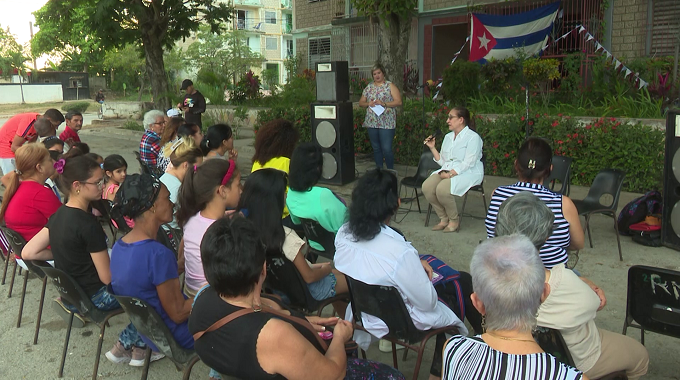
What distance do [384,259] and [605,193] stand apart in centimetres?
328

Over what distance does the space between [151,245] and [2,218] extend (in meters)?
2.09

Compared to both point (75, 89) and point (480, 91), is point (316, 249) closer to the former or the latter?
point (480, 91)

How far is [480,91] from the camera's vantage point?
10.4 m

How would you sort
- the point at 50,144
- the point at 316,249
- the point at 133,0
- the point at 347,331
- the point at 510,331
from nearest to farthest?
the point at 510,331
the point at 347,331
the point at 316,249
the point at 50,144
the point at 133,0

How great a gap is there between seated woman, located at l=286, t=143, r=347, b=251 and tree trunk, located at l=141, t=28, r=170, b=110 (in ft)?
37.3

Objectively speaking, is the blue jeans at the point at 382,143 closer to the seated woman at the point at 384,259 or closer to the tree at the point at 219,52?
the seated woman at the point at 384,259

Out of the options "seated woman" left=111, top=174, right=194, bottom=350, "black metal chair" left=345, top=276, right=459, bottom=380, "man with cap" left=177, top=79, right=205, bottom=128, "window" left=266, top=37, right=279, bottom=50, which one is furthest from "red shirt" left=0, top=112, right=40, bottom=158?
"window" left=266, top=37, right=279, bottom=50

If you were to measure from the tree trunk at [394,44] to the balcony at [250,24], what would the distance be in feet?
135

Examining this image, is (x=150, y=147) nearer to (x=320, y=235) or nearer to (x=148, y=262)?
(x=320, y=235)

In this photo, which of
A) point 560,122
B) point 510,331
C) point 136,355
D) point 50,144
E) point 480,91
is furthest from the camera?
point 480,91

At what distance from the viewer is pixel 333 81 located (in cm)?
777

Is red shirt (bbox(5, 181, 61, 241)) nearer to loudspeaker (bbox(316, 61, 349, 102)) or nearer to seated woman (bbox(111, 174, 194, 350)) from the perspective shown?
seated woman (bbox(111, 174, 194, 350))

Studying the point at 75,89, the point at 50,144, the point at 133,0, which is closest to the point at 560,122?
the point at 50,144

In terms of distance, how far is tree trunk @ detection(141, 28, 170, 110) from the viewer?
1402 centimetres
